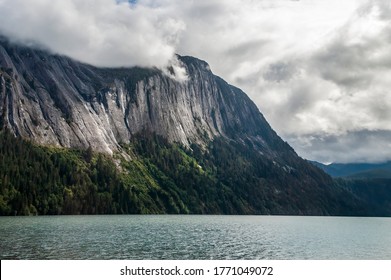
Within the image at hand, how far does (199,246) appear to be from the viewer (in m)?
88.0

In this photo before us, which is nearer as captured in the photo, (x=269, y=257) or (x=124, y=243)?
(x=269, y=257)
